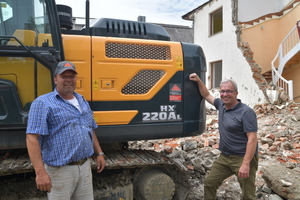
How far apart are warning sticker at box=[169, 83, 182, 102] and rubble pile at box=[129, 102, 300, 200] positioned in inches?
34.1

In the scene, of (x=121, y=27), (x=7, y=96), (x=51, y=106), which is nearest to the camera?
(x=51, y=106)

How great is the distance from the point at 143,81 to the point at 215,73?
1072 cm

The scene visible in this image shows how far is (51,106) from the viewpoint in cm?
205

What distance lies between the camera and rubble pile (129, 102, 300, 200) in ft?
11.9

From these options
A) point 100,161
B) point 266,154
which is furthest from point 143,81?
point 266,154

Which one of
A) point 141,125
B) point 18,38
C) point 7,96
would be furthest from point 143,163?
point 18,38

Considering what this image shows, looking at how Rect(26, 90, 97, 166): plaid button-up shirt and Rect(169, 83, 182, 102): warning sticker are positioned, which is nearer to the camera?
Rect(26, 90, 97, 166): plaid button-up shirt

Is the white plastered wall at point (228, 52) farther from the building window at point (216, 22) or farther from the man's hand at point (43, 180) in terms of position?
the man's hand at point (43, 180)

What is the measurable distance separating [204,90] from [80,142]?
1.66 m

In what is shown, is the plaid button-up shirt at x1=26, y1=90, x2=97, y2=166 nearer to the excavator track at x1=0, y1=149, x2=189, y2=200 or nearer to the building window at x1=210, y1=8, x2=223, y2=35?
the excavator track at x1=0, y1=149, x2=189, y2=200

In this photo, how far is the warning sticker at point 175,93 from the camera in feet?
10.0

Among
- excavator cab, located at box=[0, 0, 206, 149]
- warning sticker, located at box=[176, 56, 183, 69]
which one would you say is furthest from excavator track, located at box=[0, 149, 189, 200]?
warning sticker, located at box=[176, 56, 183, 69]

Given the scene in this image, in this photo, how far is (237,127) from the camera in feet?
9.50

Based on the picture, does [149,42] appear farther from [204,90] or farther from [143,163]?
[143,163]
